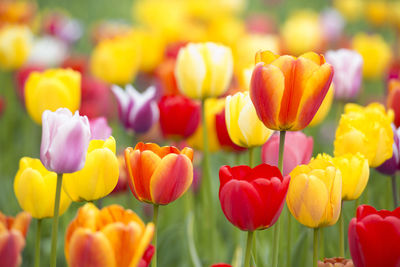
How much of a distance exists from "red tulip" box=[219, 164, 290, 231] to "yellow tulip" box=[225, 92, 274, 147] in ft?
0.58

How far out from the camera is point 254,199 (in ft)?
2.57

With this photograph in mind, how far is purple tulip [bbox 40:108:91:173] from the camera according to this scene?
Result: 0.81m

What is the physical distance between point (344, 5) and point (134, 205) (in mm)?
3858

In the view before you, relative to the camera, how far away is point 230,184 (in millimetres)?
792

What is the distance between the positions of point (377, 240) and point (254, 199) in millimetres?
188

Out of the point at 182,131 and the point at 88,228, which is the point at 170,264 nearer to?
the point at 182,131

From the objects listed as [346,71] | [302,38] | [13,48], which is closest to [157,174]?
[346,71]

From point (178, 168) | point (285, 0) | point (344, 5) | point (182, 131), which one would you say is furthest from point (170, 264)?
point (285, 0)

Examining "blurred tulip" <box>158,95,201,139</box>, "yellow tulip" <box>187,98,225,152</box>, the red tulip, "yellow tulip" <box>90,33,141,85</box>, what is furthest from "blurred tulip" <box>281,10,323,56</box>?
the red tulip

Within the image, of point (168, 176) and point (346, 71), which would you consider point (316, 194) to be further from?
point (346, 71)

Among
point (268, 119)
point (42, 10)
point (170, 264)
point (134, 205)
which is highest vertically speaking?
point (42, 10)

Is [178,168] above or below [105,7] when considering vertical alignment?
below

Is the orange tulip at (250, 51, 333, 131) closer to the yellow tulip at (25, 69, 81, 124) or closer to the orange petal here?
the orange petal

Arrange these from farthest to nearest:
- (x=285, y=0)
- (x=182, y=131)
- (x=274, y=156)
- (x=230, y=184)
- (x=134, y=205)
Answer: (x=285, y=0)
(x=134, y=205)
(x=182, y=131)
(x=274, y=156)
(x=230, y=184)
